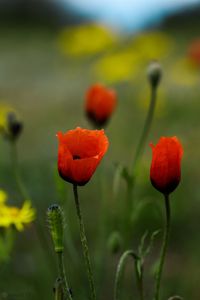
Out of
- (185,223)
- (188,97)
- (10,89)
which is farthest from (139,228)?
(10,89)

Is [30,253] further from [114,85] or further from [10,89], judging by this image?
[10,89]

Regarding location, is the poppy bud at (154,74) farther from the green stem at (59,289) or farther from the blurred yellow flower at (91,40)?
the blurred yellow flower at (91,40)

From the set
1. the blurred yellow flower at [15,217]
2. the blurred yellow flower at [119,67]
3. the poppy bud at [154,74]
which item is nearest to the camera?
the blurred yellow flower at [15,217]

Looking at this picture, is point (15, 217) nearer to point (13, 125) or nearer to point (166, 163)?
point (13, 125)

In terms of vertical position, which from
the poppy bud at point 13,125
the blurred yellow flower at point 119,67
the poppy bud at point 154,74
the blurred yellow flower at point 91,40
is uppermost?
the blurred yellow flower at point 91,40

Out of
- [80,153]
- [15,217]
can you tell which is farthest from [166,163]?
[15,217]

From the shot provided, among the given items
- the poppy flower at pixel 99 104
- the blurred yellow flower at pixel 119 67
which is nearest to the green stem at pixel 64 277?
the poppy flower at pixel 99 104
